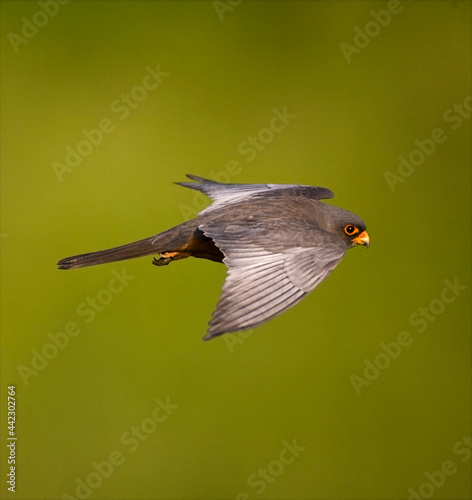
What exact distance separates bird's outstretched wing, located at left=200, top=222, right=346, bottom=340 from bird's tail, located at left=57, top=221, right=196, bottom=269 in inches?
9.8

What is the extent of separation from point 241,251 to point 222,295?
49cm

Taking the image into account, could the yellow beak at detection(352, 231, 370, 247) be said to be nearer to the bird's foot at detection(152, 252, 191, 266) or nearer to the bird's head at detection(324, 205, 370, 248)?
the bird's head at detection(324, 205, 370, 248)

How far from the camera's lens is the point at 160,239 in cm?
463

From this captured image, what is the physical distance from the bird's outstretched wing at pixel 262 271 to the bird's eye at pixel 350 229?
23.3 inches

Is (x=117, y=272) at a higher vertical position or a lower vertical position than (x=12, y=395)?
higher

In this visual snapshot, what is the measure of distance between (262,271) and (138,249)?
3.32 feet

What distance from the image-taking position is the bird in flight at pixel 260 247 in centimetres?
357

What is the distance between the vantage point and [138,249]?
4574mm

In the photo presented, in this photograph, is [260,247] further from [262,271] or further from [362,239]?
[362,239]

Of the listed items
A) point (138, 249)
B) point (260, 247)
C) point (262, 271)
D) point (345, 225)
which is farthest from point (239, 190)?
point (262, 271)

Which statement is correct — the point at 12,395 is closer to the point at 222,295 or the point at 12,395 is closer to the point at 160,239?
the point at 160,239

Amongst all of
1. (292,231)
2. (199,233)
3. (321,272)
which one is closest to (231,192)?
(199,233)

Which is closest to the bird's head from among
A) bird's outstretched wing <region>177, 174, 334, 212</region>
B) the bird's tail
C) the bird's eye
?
the bird's eye

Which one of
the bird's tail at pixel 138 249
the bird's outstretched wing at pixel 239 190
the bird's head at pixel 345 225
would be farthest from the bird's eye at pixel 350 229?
the bird's tail at pixel 138 249
